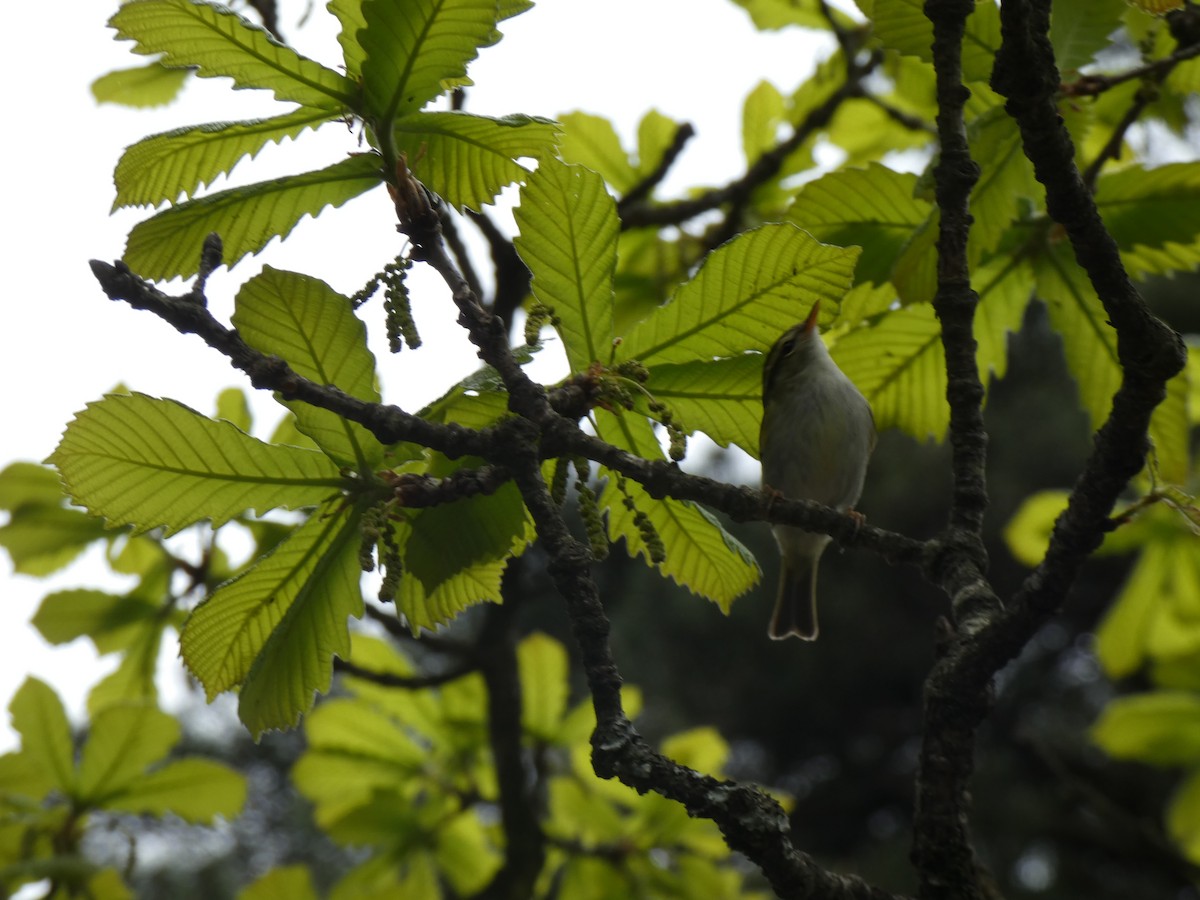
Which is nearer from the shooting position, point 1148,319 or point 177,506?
point 1148,319

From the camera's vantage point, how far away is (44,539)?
299 centimetres

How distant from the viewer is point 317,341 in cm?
157

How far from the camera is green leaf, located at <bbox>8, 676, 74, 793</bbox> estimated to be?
295 cm

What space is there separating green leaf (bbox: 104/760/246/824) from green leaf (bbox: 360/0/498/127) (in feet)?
6.71

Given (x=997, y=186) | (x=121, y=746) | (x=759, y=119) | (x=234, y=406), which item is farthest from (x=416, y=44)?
(x=759, y=119)

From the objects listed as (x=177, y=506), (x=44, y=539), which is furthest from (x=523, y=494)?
(x=44, y=539)

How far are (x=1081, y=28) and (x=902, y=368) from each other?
27.3 inches

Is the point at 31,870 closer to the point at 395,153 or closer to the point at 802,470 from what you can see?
the point at 395,153

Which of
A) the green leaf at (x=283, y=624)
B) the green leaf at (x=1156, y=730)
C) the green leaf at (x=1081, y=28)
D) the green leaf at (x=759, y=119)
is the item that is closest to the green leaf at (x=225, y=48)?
the green leaf at (x=283, y=624)

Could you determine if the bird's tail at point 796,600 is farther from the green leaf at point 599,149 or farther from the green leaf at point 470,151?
the green leaf at point 470,151

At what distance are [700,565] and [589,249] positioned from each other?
1.80ft

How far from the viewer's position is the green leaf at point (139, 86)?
301 cm

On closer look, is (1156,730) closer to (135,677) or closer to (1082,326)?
(1082,326)

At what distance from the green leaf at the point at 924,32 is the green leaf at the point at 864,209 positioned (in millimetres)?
205
